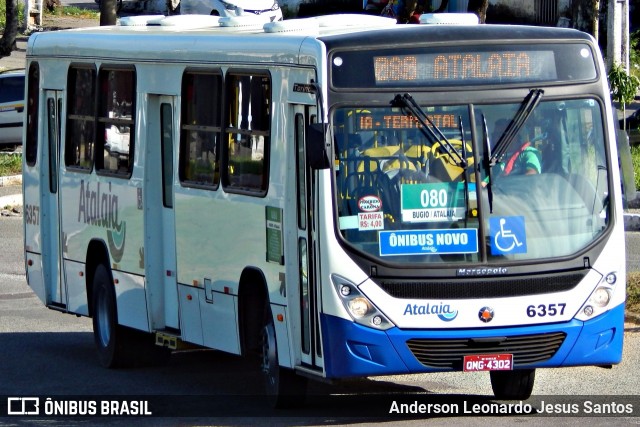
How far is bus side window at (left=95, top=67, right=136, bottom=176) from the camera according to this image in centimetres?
1195

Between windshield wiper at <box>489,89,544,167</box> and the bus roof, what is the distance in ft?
1.38

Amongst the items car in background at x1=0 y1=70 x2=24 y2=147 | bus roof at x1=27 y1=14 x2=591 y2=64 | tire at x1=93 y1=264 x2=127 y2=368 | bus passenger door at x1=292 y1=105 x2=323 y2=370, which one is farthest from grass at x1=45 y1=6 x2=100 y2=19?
bus passenger door at x1=292 y1=105 x2=323 y2=370

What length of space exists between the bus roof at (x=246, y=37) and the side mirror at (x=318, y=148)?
0.64 metres

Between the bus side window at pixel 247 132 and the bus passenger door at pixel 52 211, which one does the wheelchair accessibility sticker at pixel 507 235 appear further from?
the bus passenger door at pixel 52 211

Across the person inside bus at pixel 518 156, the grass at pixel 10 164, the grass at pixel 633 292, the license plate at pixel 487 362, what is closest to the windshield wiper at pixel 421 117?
the person inside bus at pixel 518 156

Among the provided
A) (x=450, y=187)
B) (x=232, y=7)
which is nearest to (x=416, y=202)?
(x=450, y=187)

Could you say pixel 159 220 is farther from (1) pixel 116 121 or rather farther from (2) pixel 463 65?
(2) pixel 463 65

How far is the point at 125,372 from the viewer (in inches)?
484

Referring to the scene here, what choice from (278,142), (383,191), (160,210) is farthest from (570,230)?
(160,210)

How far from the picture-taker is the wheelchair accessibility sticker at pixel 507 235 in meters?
9.02

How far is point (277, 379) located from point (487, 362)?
1.61 m

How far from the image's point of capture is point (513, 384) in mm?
10102

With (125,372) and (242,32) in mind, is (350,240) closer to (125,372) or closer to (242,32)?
(242,32)

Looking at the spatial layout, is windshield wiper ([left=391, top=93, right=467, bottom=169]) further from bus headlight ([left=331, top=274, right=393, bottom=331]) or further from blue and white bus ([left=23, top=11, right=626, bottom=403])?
bus headlight ([left=331, top=274, right=393, bottom=331])
